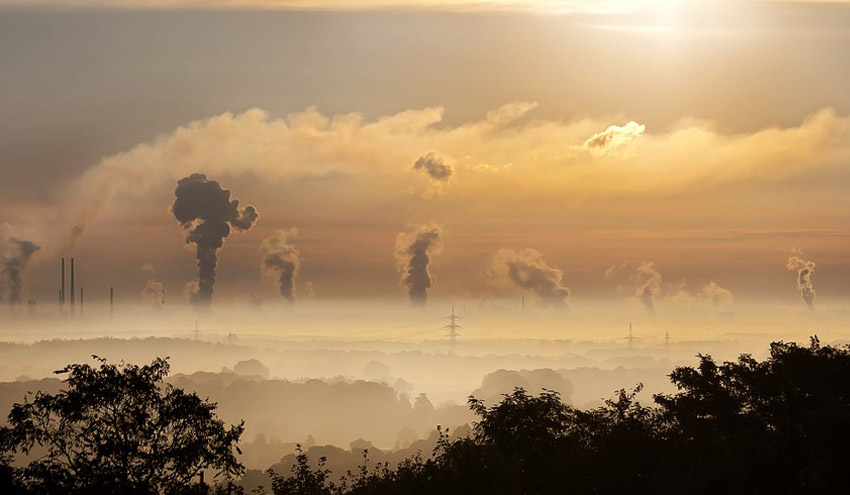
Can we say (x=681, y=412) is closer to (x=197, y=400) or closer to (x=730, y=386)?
(x=730, y=386)

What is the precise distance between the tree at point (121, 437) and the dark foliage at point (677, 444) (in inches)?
475

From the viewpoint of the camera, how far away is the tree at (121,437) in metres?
48.5

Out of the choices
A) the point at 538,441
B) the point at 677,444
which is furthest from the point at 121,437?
the point at 538,441

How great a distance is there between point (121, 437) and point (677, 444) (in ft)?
105

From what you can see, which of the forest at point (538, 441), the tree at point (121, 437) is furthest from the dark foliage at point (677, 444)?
the tree at point (121, 437)

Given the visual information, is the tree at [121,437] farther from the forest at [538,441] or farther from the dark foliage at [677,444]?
the dark foliage at [677,444]

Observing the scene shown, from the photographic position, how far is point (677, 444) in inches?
2532

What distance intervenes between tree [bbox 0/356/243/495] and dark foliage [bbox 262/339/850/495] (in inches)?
475

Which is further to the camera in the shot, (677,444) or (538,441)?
(538,441)

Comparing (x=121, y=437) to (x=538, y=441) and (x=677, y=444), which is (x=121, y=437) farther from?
(x=538, y=441)

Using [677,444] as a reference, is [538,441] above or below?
below

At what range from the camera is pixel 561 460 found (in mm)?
67625

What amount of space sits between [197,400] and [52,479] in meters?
7.05

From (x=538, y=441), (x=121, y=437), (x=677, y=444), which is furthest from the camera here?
(x=538, y=441)
